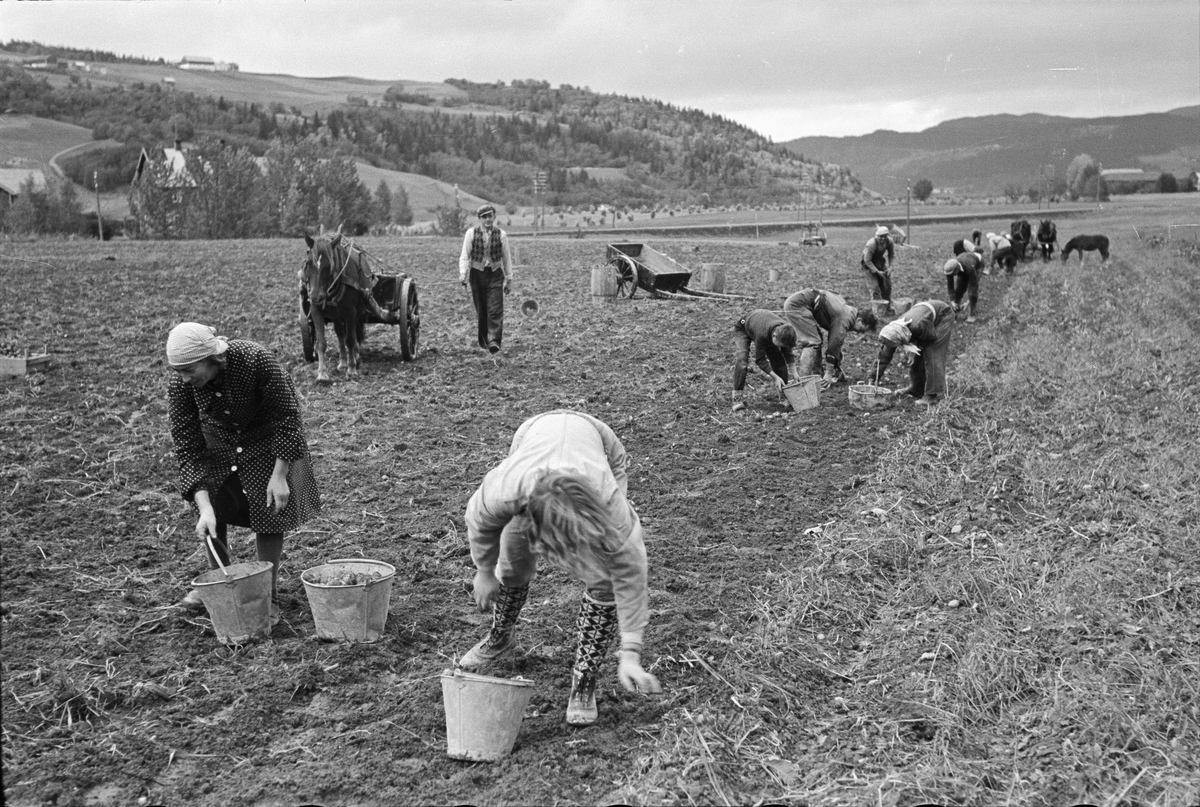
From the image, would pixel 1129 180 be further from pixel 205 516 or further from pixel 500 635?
pixel 205 516

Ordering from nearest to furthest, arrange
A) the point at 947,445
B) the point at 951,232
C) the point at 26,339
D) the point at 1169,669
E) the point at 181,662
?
1. the point at 1169,669
2. the point at 181,662
3. the point at 947,445
4. the point at 26,339
5. the point at 951,232

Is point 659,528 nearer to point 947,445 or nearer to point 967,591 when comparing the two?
point 967,591

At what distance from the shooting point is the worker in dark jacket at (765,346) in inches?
356

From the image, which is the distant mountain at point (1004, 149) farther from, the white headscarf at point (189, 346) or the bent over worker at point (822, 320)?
the white headscarf at point (189, 346)

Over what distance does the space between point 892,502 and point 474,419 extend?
152 inches

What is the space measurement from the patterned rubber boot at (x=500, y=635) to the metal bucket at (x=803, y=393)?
5.36 metres

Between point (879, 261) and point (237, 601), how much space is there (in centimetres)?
1234

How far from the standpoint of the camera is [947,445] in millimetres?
8102

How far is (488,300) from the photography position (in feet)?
38.8

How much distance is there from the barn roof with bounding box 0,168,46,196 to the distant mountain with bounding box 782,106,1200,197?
46.2m

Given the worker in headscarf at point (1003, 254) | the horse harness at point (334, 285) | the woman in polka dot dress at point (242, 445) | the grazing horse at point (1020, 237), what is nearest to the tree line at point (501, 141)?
A: the grazing horse at point (1020, 237)

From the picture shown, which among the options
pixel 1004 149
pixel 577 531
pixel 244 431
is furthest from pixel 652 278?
pixel 1004 149

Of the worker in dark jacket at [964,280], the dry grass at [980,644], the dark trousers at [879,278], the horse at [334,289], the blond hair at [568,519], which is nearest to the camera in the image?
the blond hair at [568,519]

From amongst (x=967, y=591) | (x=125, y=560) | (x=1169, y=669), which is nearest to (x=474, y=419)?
(x=125, y=560)
